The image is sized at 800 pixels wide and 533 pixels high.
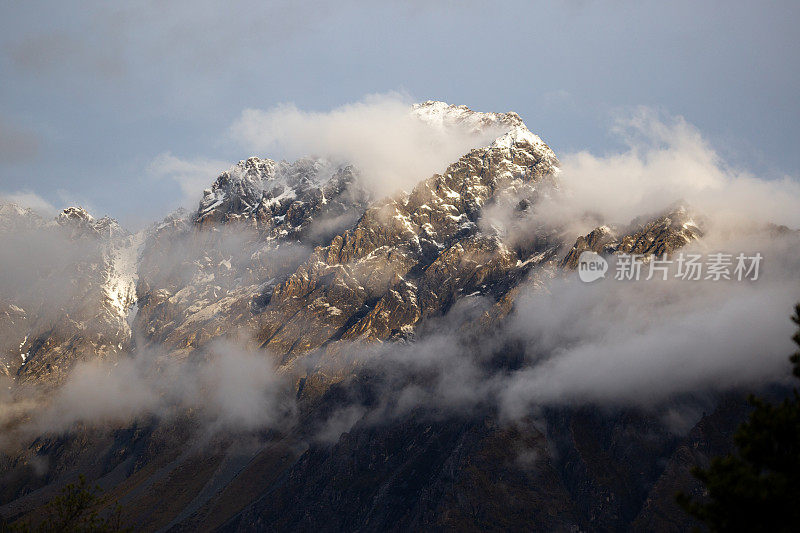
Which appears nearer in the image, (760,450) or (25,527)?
(760,450)

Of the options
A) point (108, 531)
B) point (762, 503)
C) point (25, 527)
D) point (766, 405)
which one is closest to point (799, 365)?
point (766, 405)

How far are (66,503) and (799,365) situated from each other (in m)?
71.1

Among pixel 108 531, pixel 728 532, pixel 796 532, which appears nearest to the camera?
pixel 796 532

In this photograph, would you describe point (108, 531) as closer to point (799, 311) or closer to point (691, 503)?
point (691, 503)

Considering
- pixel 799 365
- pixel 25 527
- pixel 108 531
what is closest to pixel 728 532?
pixel 799 365

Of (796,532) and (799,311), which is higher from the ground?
(799,311)

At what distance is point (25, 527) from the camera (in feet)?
231

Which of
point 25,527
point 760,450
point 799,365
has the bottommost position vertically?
point 25,527

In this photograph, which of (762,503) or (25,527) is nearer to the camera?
(762,503)

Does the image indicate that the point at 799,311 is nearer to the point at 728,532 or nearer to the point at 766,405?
the point at 766,405

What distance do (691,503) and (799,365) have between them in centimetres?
1100

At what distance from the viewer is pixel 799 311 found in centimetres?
3919

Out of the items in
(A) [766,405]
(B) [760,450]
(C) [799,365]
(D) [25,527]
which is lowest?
(D) [25,527]

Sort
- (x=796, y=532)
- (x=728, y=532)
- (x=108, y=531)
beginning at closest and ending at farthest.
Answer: (x=796, y=532) < (x=728, y=532) < (x=108, y=531)
